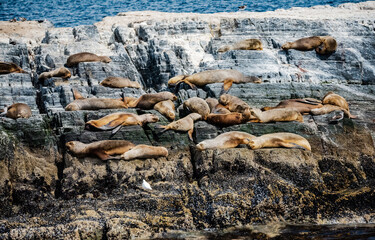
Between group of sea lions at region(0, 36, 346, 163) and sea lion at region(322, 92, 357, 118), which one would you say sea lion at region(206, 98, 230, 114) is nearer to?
group of sea lions at region(0, 36, 346, 163)

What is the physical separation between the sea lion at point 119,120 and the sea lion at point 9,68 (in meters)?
4.02

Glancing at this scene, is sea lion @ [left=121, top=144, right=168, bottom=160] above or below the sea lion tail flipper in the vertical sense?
below

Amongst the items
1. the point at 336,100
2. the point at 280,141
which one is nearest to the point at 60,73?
the point at 280,141

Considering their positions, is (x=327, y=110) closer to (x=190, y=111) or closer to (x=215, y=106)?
(x=215, y=106)

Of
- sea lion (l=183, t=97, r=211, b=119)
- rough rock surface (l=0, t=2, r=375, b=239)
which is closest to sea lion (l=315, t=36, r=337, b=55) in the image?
rough rock surface (l=0, t=2, r=375, b=239)

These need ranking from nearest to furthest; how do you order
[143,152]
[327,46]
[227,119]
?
[143,152] → [227,119] → [327,46]

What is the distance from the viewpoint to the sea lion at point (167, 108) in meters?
9.62

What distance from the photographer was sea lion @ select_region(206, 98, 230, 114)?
9734mm

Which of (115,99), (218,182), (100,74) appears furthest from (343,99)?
(100,74)

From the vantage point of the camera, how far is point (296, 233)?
6676 millimetres

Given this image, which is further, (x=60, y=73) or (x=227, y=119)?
(x=60, y=73)

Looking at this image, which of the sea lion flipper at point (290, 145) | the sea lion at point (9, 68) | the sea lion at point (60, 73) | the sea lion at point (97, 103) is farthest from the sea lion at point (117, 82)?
the sea lion flipper at point (290, 145)

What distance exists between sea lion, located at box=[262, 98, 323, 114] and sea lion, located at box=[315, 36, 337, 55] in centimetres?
324

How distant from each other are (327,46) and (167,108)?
5.71m
